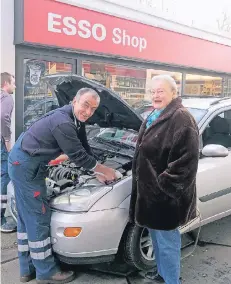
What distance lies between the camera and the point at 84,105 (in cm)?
292

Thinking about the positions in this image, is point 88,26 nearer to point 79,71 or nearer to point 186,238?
point 79,71

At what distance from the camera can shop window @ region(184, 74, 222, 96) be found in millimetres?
10273

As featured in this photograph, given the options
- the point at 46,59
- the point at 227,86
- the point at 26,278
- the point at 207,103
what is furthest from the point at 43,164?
the point at 227,86

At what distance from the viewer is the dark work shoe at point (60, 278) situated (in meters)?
2.99

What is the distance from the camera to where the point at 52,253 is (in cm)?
296

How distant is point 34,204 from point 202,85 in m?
9.05

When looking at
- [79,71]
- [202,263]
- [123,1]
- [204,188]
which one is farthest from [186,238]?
[123,1]

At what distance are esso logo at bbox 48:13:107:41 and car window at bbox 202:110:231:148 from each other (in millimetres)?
3578

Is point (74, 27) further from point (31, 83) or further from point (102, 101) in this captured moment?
point (102, 101)

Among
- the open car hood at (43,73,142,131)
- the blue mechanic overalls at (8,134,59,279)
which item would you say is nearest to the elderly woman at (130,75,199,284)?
the open car hood at (43,73,142,131)

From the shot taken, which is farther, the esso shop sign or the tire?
the esso shop sign

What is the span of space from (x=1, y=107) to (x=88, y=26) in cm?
319

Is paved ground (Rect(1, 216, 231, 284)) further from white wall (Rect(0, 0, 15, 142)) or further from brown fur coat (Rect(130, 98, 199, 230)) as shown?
white wall (Rect(0, 0, 15, 142))

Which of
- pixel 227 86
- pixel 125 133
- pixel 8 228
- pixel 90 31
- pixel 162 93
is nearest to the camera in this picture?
pixel 162 93
